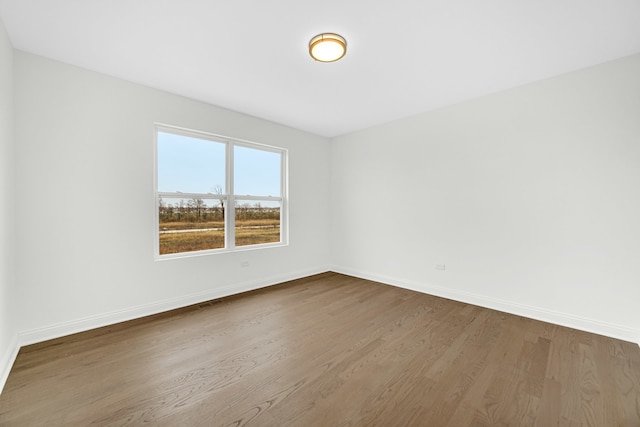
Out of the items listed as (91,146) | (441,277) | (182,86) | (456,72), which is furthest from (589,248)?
(91,146)

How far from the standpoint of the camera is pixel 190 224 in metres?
3.38

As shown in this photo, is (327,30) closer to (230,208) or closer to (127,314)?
(230,208)

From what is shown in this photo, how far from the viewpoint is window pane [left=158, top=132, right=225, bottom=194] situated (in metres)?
3.16

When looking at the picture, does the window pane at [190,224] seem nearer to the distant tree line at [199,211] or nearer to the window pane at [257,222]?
the distant tree line at [199,211]

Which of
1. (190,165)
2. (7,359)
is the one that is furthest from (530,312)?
(7,359)

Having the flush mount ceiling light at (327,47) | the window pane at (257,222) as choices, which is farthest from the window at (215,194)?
the flush mount ceiling light at (327,47)

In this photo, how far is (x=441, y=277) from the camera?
→ 11.8 feet

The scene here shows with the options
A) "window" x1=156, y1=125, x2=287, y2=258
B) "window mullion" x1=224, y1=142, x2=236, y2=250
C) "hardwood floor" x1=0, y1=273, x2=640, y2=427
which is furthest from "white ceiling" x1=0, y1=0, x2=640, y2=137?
"hardwood floor" x1=0, y1=273, x2=640, y2=427

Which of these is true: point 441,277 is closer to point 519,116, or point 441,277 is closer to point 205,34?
point 519,116

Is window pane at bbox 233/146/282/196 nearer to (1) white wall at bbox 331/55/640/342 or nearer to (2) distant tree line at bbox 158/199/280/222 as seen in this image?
(2) distant tree line at bbox 158/199/280/222

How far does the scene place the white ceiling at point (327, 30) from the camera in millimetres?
1819

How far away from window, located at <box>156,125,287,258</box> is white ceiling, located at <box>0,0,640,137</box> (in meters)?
0.72

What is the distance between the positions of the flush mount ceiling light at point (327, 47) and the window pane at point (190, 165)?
2.00m

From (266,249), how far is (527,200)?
3480mm
